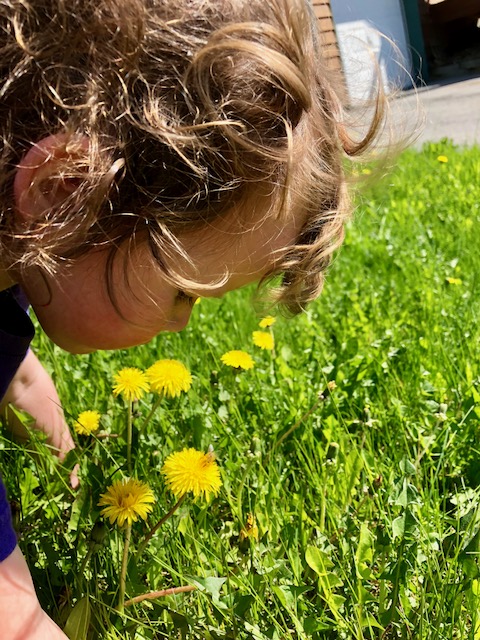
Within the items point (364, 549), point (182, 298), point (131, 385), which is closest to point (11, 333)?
point (131, 385)

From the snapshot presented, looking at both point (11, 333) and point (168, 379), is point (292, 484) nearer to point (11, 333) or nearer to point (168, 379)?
point (168, 379)

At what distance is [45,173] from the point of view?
0.83 m

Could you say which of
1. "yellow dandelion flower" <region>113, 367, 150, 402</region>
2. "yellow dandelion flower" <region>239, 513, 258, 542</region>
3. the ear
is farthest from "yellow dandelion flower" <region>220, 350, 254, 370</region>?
the ear

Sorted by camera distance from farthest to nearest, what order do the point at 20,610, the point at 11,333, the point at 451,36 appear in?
the point at 451,36 → the point at 11,333 → the point at 20,610

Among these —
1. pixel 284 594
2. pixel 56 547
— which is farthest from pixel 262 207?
pixel 56 547

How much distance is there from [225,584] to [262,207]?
1.67 ft

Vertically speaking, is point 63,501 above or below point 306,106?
below

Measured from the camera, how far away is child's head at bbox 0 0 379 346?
31.9 inches

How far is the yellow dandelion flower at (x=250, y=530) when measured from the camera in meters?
1.03

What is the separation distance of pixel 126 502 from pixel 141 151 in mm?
442

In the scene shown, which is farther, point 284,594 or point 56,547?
point 56,547

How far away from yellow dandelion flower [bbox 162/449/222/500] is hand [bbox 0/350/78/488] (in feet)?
1.64

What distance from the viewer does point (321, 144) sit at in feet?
3.30

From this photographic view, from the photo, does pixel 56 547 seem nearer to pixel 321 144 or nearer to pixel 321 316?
pixel 321 144
